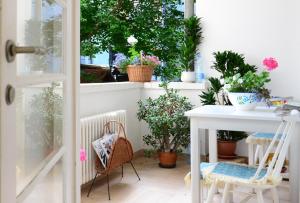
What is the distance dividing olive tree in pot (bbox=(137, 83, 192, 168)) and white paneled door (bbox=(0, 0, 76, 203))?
6.94 ft

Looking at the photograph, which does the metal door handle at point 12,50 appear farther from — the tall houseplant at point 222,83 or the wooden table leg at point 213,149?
the tall houseplant at point 222,83

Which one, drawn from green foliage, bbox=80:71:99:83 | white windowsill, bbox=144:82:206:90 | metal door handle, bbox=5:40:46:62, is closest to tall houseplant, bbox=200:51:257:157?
white windowsill, bbox=144:82:206:90

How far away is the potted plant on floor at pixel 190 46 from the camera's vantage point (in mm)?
4043

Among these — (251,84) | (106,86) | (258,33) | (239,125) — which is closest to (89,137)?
(106,86)

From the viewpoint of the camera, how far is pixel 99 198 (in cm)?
278

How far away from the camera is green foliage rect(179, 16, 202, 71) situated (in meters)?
4.04

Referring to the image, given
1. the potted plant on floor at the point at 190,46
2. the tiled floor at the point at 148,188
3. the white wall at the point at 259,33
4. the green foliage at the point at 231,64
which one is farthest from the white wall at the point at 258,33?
the tiled floor at the point at 148,188

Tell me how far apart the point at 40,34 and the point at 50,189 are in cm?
59

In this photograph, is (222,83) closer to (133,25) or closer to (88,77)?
(88,77)

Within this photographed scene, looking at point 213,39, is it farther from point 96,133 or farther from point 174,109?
point 96,133

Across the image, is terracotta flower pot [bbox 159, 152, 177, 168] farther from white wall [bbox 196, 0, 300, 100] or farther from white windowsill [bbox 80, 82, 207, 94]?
white wall [bbox 196, 0, 300, 100]

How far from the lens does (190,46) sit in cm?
402

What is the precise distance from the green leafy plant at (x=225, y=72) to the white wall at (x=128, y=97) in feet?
0.77

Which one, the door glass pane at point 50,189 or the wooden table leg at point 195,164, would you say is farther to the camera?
the wooden table leg at point 195,164
